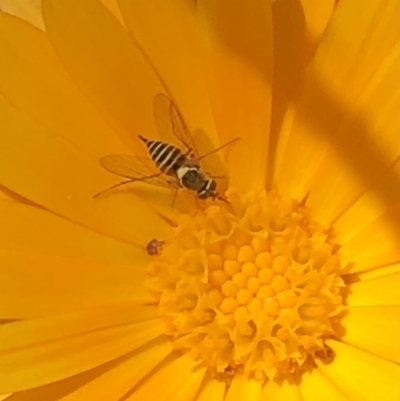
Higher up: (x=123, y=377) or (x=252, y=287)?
(x=252, y=287)

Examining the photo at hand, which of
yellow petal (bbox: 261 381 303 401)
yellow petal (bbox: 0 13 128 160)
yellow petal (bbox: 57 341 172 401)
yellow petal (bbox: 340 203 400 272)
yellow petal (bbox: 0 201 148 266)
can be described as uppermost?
yellow petal (bbox: 0 13 128 160)

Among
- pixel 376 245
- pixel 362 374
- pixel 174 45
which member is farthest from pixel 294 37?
pixel 362 374

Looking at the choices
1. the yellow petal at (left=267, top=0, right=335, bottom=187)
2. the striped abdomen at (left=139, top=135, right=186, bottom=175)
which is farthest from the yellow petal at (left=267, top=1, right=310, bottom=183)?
the striped abdomen at (left=139, top=135, right=186, bottom=175)

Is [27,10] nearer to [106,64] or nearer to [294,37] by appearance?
[106,64]

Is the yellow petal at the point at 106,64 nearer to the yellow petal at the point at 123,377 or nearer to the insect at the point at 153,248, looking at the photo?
the insect at the point at 153,248

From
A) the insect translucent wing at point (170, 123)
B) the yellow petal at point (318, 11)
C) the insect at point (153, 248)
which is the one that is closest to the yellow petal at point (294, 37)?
the yellow petal at point (318, 11)

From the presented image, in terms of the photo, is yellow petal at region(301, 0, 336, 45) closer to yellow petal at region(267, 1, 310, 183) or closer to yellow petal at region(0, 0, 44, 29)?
yellow petal at region(267, 1, 310, 183)
